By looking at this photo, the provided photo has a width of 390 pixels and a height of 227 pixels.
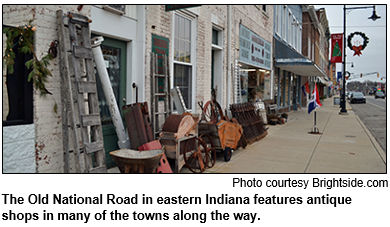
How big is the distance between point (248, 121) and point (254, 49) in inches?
203

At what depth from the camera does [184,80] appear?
8.12 m

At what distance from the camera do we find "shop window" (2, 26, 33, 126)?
4.20 m

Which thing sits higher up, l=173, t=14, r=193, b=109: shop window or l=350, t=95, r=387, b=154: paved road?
l=173, t=14, r=193, b=109: shop window

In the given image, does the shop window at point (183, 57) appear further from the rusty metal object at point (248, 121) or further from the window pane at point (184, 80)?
the rusty metal object at point (248, 121)

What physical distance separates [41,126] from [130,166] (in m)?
1.42

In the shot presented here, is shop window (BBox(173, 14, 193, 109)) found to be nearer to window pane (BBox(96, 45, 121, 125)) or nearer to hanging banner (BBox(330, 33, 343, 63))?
window pane (BBox(96, 45, 121, 125))

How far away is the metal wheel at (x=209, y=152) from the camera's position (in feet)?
20.0

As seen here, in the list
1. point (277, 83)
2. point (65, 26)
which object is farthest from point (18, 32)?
point (277, 83)

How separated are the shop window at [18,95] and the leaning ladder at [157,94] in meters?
2.48

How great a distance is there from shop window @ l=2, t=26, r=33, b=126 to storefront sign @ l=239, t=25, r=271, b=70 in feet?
26.9

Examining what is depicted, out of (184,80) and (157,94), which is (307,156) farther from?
(157,94)

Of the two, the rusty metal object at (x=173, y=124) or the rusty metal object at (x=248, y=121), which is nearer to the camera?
the rusty metal object at (x=173, y=124)

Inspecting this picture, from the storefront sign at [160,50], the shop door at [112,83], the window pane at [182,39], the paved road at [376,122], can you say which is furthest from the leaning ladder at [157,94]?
the paved road at [376,122]

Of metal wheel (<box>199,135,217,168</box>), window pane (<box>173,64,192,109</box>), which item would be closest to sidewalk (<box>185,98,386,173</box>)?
metal wheel (<box>199,135,217,168</box>)
